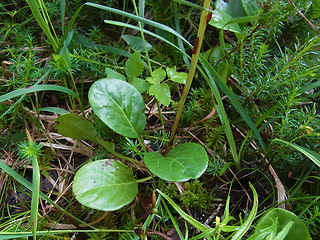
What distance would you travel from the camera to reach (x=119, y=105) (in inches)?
50.7

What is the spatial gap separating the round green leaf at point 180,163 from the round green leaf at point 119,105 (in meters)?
0.17

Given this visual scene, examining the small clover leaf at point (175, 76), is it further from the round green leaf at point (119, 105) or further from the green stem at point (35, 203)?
the green stem at point (35, 203)

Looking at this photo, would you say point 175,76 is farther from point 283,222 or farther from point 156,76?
point 283,222

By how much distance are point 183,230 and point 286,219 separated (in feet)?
1.29

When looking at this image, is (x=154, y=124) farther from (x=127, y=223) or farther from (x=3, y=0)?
(x=3, y=0)

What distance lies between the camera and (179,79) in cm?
126

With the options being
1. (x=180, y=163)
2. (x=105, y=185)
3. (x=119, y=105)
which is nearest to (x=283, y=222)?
(x=180, y=163)

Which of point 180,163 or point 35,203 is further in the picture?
point 180,163

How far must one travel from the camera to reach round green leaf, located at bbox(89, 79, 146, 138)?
123cm

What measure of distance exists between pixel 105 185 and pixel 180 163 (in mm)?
291

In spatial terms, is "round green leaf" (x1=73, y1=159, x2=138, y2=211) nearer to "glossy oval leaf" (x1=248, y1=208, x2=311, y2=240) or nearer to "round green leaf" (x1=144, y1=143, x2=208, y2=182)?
"round green leaf" (x1=144, y1=143, x2=208, y2=182)

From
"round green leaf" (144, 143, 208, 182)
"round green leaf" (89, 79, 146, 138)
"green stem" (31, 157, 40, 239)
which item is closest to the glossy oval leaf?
"round green leaf" (144, 143, 208, 182)

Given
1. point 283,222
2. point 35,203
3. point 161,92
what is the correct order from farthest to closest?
point 161,92 → point 283,222 → point 35,203

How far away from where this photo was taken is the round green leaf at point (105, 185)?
108 centimetres
